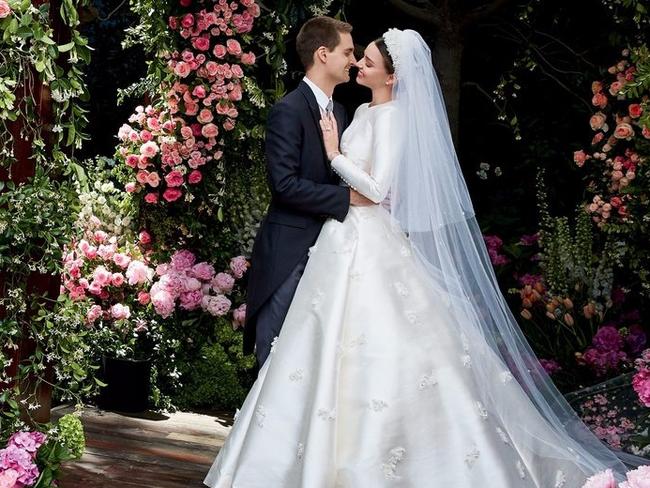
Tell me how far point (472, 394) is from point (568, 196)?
3.20 m

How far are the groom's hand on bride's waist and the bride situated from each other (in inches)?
1.0

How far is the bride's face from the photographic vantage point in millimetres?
3676

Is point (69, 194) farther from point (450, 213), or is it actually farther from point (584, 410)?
point (584, 410)

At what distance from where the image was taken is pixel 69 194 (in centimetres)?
324

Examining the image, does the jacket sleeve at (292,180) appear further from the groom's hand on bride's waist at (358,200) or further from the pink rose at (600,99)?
the pink rose at (600,99)

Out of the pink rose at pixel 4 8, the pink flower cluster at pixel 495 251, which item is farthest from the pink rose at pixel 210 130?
the pink rose at pixel 4 8

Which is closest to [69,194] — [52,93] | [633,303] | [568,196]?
[52,93]

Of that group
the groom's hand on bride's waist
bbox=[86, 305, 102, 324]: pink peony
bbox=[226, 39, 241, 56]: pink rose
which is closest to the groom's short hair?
the groom's hand on bride's waist

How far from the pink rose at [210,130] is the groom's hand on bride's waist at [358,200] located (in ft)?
5.63

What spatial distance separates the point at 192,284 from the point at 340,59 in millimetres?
1992

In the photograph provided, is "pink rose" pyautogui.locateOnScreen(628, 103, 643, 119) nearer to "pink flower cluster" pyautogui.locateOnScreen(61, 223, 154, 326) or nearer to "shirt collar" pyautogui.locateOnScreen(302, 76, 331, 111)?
"shirt collar" pyautogui.locateOnScreen(302, 76, 331, 111)

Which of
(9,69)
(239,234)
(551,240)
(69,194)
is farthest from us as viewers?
(239,234)

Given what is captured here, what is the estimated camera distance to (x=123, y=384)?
521 centimetres

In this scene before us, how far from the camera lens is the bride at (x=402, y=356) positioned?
132 inches
